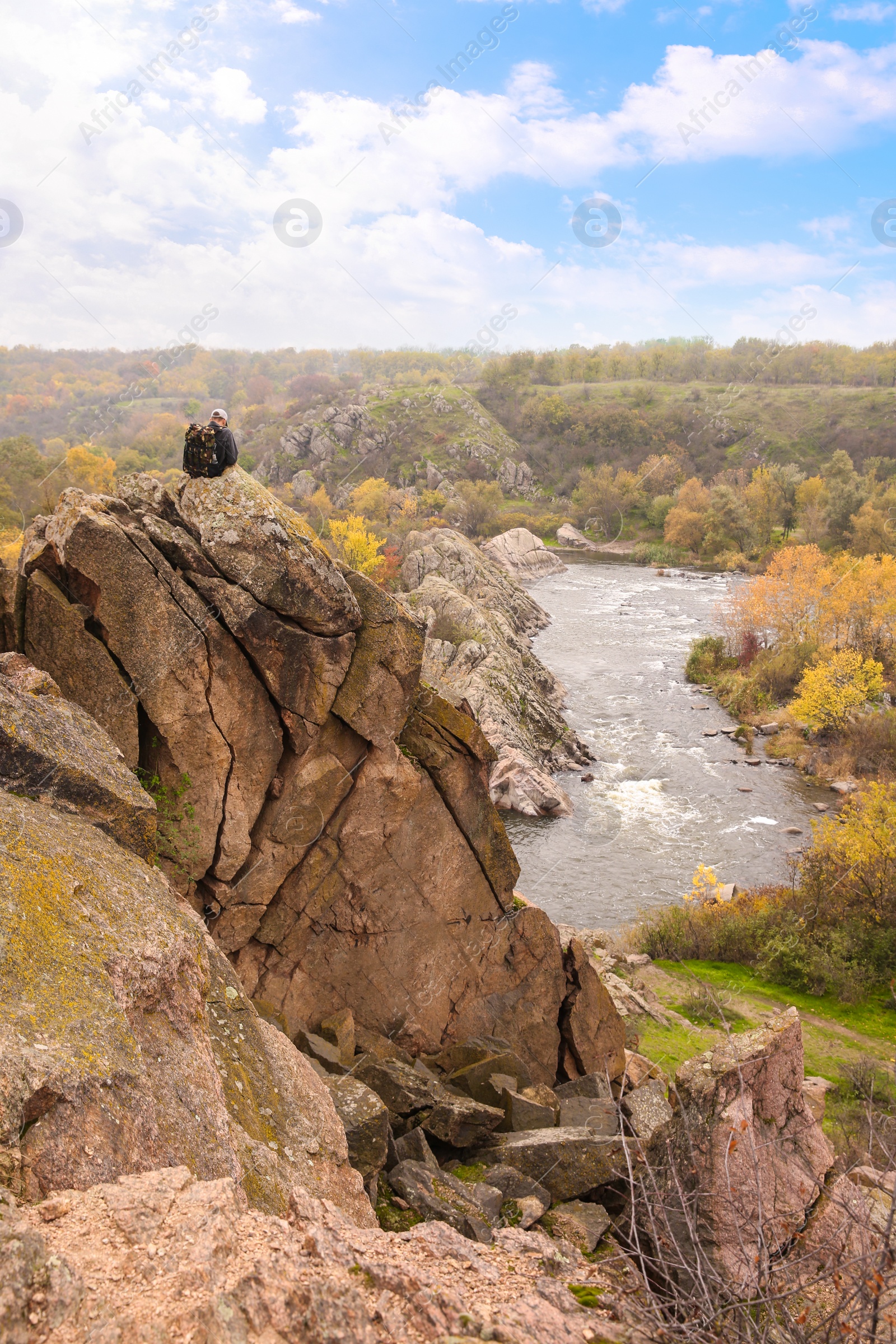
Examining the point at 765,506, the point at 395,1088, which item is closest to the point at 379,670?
the point at 395,1088

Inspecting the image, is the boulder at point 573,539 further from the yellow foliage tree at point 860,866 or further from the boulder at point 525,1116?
the boulder at point 525,1116

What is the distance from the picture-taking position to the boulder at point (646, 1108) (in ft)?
41.1

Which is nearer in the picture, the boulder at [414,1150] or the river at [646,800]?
the boulder at [414,1150]

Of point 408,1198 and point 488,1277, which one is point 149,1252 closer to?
point 488,1277

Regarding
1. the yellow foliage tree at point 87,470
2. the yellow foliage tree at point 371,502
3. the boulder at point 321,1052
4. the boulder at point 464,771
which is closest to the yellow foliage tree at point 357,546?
the yellow foliage tree at point 87,470

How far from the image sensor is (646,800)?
133 ft

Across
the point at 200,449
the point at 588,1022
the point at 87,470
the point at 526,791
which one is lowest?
the point at 526,791

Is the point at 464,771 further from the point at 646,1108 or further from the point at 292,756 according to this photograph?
the point at 646,1108

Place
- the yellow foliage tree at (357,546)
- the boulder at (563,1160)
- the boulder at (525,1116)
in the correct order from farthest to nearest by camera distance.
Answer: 1. the yellow foliage tree at (357,546)
2. the boulder at (525,1116)
3. the boulder at (563,1160)

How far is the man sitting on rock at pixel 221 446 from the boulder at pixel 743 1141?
33.4 feet

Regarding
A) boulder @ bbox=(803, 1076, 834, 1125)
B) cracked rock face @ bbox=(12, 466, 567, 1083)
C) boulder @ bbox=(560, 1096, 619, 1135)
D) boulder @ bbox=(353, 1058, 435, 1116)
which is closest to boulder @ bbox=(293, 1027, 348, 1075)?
boulder @ bbox=(353, 1058, 435, 1116)

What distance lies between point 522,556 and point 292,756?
282 feet

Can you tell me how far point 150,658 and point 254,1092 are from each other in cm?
601

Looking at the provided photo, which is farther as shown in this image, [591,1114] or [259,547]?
[591,1114]
